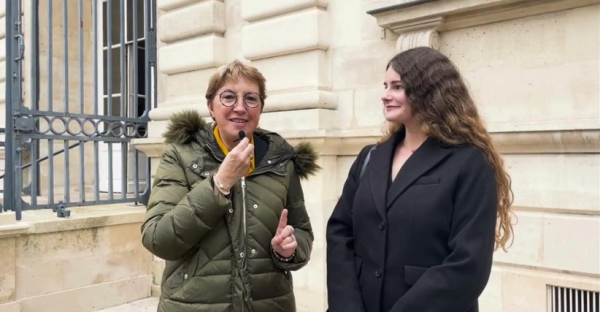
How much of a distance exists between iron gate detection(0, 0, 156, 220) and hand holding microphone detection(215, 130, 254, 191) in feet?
11.3

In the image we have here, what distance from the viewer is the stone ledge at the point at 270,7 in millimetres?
4398

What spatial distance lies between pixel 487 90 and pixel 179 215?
2.52 metres

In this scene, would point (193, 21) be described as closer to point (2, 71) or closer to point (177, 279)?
point (177, 279)

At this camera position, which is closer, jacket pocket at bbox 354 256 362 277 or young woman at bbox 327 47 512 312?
young woman at bbox 327 47 512 312

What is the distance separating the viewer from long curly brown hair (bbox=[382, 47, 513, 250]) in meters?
1.85

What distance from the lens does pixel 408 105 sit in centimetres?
189

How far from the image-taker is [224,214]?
6.39ft

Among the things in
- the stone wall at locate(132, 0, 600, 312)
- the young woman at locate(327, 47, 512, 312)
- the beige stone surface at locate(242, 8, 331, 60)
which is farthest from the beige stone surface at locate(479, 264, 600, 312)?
the beige stone surface at locate(242, 8, 331, 60)

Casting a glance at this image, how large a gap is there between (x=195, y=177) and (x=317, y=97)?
7.76 feet

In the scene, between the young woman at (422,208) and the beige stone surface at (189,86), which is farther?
the beige stone surface at (189,86)

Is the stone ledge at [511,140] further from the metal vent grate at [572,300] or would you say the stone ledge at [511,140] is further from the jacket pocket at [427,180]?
the jacket pocket at [427,180]

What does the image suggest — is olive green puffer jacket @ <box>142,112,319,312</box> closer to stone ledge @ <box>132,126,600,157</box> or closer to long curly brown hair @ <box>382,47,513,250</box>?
long curly brown hair @ <box>382,47,513,250</box>

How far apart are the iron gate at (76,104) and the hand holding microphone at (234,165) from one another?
11.3 ft

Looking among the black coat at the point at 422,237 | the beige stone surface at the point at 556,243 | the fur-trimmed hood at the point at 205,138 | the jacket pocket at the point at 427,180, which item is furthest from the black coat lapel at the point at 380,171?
the beige stone surface at the point at 556,243
